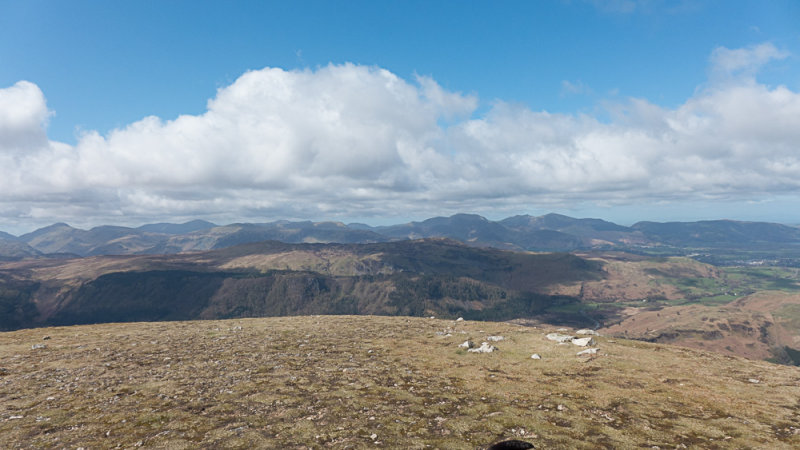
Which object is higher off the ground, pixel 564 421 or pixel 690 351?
pixel 564 421

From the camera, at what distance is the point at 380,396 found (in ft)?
87.9

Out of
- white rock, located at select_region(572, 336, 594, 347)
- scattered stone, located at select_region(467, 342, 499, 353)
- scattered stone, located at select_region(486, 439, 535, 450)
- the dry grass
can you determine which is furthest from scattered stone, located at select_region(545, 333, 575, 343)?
scattered stone, located at select_region(486, 439, 535, 450)

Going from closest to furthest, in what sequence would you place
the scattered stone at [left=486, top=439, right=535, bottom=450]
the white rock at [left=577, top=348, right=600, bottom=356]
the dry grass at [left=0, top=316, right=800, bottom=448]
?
the scattered stone at [left=486, top=439, right=535, bottom=450], the dry grass at [left=0, top=316, right=800, bottom=448], the white rock at [left=577, top=348, right=600, bottom=356]

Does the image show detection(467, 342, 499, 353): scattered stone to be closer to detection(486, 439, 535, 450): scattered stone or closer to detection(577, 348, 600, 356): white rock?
detection(577, 348, 600, 356): white rock

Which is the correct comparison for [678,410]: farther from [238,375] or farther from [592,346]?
[238,375]

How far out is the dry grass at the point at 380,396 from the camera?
20500 millimetres

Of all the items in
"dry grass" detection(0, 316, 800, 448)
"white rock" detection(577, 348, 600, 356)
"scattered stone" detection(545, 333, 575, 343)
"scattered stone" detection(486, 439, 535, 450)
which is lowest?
"scattered stone" detection(545, 333, 575, 343)

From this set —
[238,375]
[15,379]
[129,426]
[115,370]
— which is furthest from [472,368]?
[15,379]

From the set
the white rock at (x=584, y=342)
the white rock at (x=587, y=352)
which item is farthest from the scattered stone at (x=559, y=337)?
the white rock at (x=587, y=352)

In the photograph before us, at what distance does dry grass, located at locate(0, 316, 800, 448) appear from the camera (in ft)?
67.3

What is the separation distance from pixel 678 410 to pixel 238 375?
33757mm

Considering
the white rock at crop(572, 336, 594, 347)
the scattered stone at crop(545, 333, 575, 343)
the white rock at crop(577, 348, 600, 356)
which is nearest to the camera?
the white rock at crop(577, 348, 600, 356)

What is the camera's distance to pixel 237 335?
49.9 meters

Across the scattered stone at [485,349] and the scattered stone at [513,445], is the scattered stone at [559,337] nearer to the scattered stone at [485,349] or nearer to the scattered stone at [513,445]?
the scattered stone at [485,349]
